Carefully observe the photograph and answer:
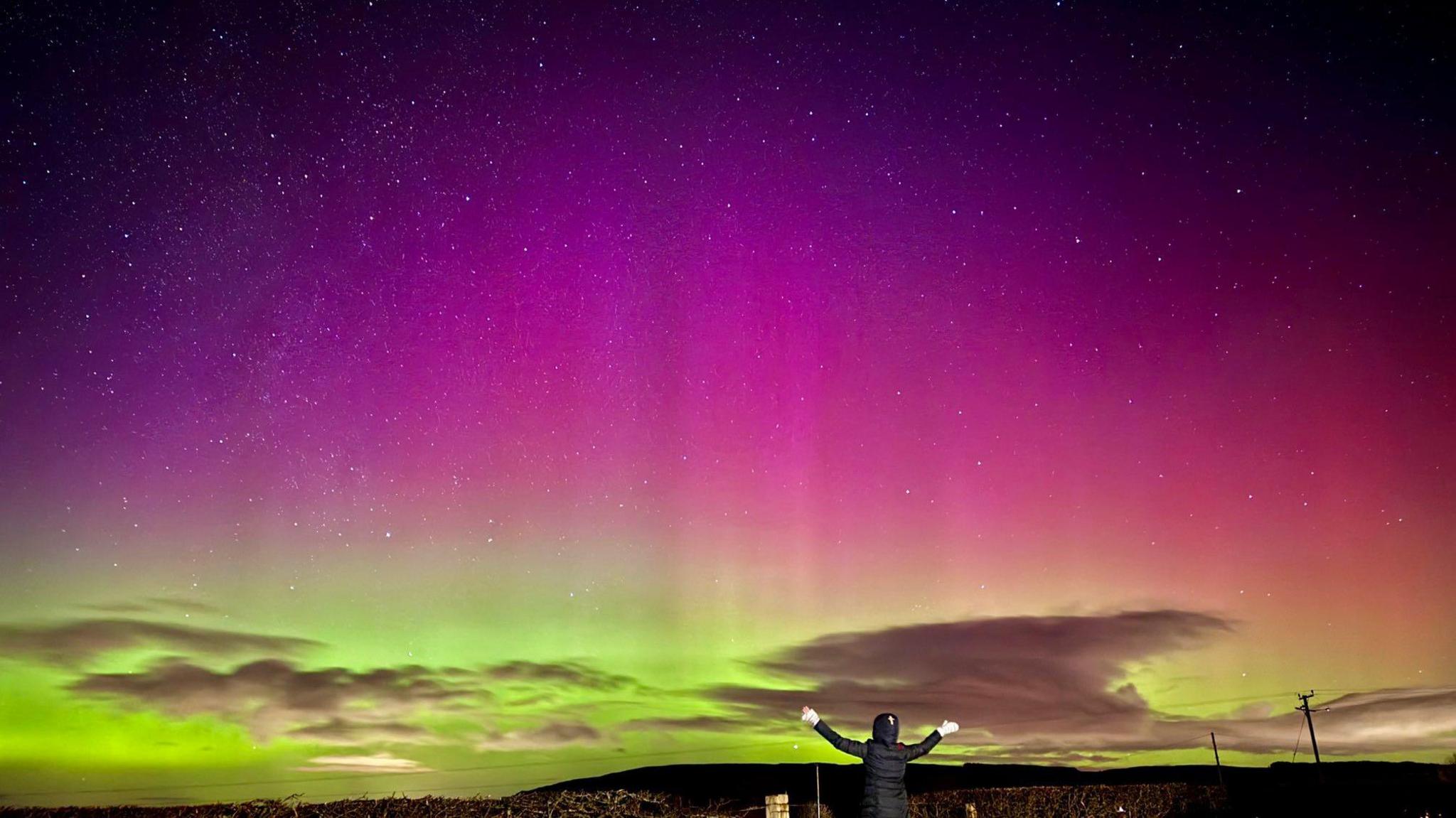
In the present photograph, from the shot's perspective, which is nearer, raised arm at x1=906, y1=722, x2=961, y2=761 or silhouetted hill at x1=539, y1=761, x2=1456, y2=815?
raised arm at x1=906, y1=722, x2=961, y2=761

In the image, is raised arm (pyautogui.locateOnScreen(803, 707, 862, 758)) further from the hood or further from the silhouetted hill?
the silhouetted hill

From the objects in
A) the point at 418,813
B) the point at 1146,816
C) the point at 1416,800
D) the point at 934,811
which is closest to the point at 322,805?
the point at 418,813

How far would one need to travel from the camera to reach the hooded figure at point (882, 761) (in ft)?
31.8

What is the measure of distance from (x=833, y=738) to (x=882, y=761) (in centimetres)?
55

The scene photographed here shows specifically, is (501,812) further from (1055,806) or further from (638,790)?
(1055,806)

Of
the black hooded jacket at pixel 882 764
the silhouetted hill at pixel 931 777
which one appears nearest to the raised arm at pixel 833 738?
the black hooded jacket at pixel 882 764

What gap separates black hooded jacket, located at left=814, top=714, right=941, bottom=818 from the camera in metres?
9.70

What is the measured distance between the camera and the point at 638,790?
40.5 feet

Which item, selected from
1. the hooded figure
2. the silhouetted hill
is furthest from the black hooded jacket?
the silhouetted hill

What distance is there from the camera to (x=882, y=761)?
9711 mm

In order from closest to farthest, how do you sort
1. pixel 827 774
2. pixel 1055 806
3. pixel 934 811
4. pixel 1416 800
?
pixel 1416 800 < pixel 934 811 < pixel 1055 806 < pixel 827 774

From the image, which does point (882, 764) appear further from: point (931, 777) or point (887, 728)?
point (931, 777)

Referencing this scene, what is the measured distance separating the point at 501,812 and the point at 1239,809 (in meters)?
24.6

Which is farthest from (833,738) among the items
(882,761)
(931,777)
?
(931,777)
